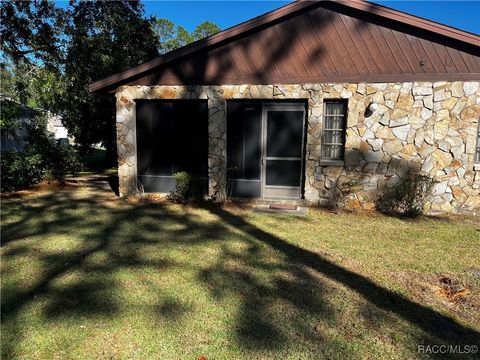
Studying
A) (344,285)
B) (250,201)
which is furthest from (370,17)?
(344,285)

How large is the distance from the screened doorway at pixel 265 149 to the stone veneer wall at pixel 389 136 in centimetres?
27

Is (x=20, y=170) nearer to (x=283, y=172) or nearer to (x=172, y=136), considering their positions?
(x=172, y=136)

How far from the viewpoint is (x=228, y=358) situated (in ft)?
8.89

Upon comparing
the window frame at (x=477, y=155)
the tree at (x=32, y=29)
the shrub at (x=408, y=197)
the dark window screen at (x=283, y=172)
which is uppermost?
the tree at (x=32, y=29)

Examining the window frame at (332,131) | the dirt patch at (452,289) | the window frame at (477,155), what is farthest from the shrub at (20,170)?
the window frame at (477,155)

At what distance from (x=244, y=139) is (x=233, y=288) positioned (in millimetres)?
4972

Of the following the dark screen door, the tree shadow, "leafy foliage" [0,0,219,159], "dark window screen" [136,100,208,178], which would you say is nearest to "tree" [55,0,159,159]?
"leafy foliage" [0,0,219,159]

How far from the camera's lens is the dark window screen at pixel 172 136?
854 centimetres

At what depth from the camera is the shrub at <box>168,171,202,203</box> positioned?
8.09m

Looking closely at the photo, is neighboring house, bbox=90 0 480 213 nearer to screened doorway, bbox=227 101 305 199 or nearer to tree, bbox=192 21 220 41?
screened doorway, bbox=227 101 305 199

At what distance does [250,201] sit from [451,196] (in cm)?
442

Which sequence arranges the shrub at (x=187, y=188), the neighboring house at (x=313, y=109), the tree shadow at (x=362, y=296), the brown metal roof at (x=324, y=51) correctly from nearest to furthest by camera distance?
1. the tree shadow at (x=362, y=296)
2. the brown metal roof at (x=324, y=51)
3. the neighboring house at (x=313, y=109)
4. the shrub at (x=187, y=188)

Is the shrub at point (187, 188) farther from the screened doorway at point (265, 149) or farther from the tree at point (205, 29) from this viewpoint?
the tree at point (205, 29)

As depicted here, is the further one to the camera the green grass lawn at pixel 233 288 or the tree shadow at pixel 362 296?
the tree shadow at pixel 362 296
